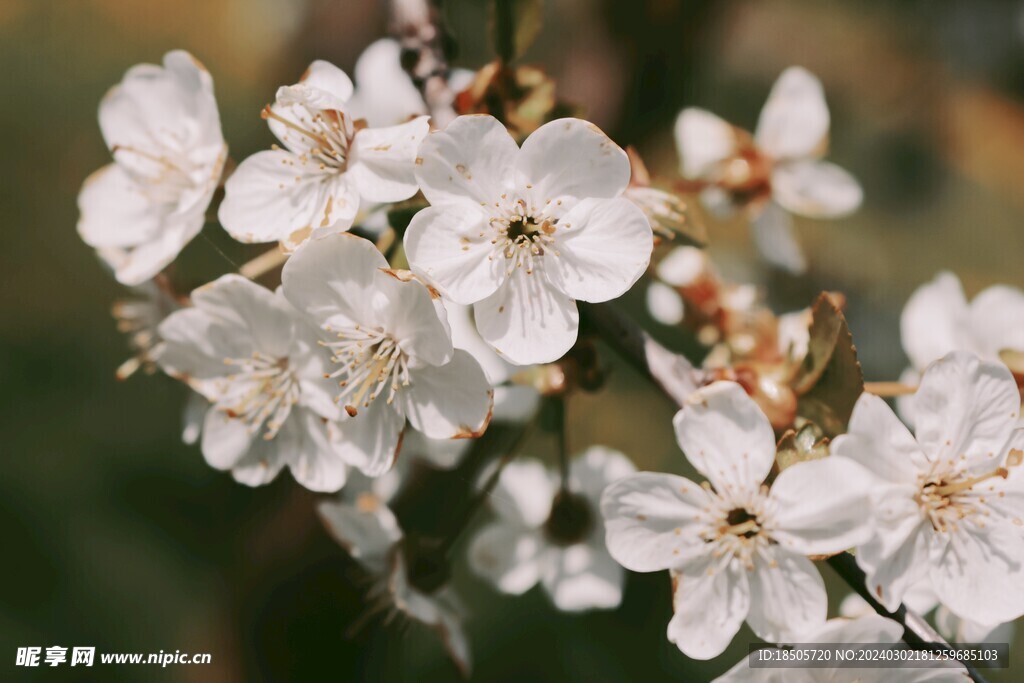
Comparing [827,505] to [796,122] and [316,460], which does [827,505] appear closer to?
[316,460]

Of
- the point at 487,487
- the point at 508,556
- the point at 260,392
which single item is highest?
the point at 260,392

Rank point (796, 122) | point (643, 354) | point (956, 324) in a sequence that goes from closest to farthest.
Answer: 1. point (643, 354)
2. point (956, 324)
3. point (796, 122)

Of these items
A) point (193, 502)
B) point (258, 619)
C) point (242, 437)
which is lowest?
point (258, 619)

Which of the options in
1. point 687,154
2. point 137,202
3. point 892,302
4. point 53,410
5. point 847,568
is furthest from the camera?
point 892,302

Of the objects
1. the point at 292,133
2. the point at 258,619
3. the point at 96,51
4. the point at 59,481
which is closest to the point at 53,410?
the point at 59,481

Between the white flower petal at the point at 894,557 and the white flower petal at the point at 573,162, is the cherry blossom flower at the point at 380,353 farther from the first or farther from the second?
the white flower petal at the point at 894,557

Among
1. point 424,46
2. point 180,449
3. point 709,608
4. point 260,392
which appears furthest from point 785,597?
point 180,449

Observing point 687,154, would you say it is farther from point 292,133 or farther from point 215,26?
point 215,26
